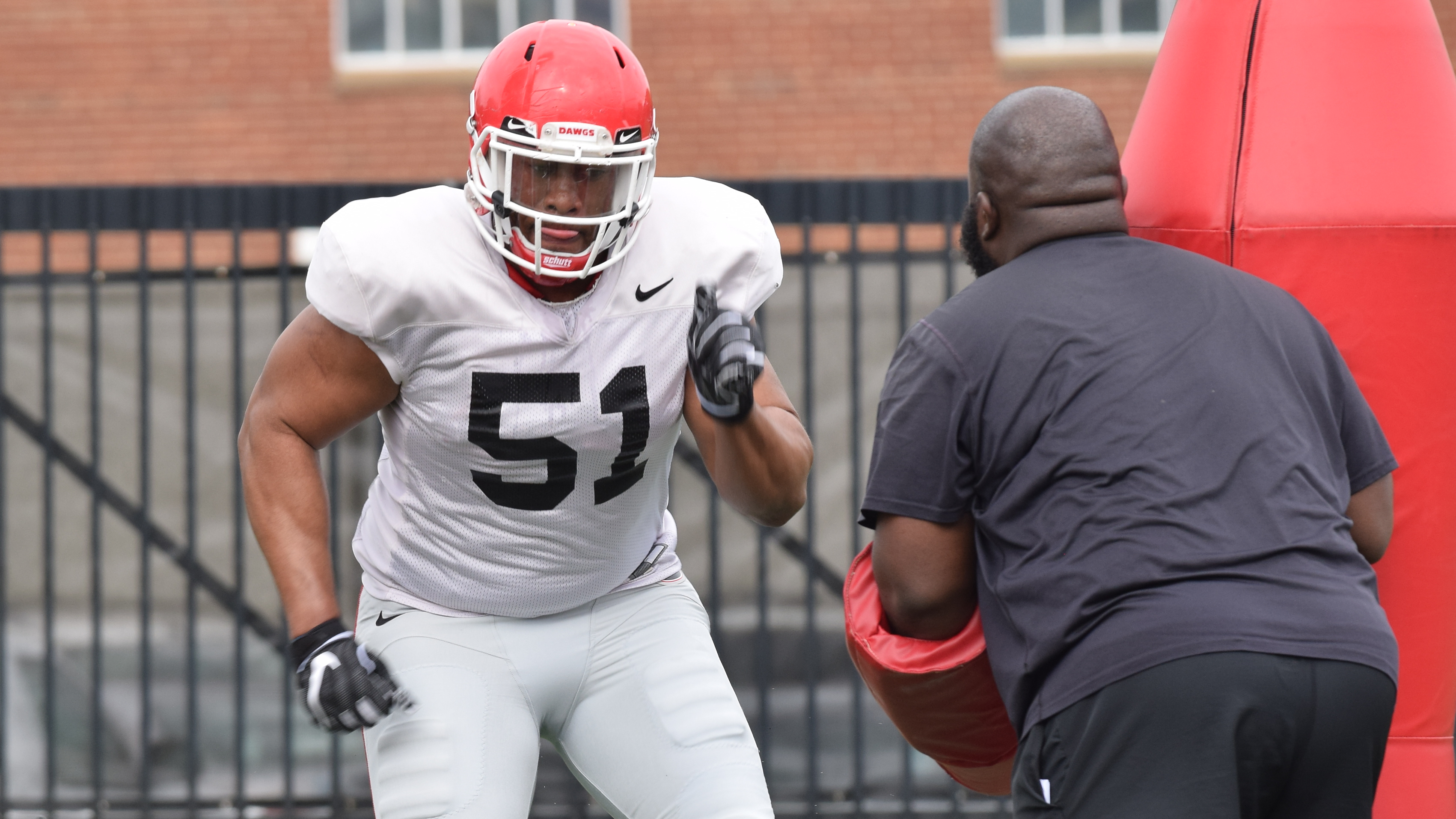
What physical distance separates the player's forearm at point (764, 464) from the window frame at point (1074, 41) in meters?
9.86

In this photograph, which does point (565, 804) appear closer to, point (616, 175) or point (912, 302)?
point (912, 302)

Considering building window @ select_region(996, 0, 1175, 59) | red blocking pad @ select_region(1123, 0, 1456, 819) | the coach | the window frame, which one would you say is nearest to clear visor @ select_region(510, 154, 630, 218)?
the coach

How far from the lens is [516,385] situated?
265 centimetres

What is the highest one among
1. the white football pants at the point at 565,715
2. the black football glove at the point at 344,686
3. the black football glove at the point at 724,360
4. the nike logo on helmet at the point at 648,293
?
the nike logo on helmet at the point at 648,293

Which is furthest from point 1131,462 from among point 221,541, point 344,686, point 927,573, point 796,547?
point 221,541

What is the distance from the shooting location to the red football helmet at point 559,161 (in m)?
2.60

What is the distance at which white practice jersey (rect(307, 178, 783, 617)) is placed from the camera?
2.62 meters

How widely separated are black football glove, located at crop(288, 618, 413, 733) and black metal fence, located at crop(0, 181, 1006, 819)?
2.92 metres

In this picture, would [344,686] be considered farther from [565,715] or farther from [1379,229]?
[1379,229]

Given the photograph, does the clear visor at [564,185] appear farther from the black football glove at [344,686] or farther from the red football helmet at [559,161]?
the black football glove at [344,686]

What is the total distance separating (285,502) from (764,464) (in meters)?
0.89

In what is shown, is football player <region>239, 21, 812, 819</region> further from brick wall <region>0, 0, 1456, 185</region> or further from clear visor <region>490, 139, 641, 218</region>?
brick wall <region>0, 0, 1456, 185</region>

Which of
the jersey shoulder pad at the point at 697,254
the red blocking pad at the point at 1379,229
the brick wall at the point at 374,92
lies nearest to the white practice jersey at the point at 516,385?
the jersey shoulder pad at the point at 697,254

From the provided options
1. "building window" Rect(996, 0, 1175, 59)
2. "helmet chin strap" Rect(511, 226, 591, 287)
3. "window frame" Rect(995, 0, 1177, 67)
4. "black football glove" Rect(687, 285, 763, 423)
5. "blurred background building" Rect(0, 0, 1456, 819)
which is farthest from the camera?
"building window" Rect(996, 0, 1175, 59)
